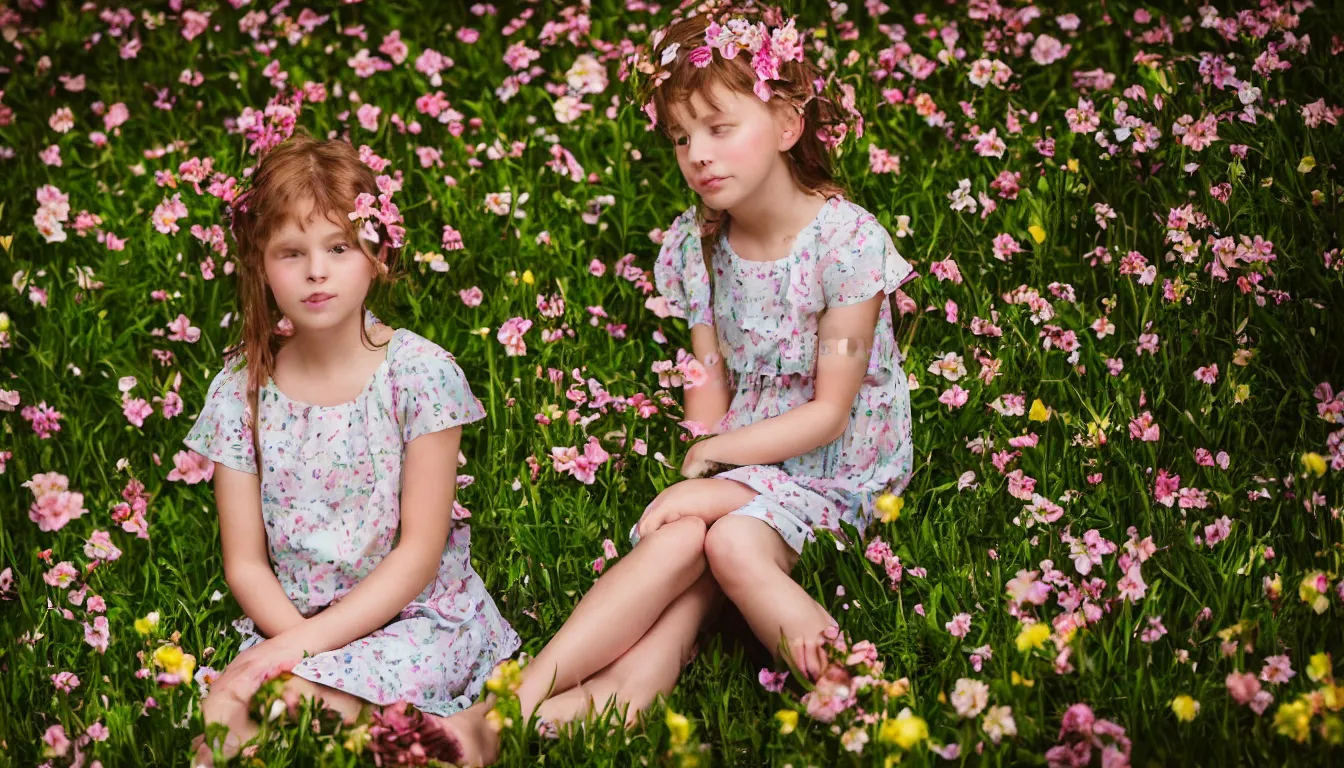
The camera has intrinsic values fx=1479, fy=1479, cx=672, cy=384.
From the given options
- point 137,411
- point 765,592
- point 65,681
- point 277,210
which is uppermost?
point 277,210

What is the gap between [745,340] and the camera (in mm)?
3480

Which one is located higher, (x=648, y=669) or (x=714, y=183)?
(x=714, y=183)

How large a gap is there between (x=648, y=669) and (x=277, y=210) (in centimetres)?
119

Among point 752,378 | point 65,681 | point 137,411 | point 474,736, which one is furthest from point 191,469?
point 752,378

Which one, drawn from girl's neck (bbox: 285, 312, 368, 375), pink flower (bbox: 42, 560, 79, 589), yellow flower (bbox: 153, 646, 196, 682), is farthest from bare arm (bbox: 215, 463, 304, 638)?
pink flower (bbox: 42, 560, 79, 589)

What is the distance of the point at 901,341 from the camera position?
3982 mm

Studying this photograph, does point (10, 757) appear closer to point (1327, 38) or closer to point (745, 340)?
point (745, 340)

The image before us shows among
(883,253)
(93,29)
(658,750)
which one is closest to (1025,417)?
(883,253)

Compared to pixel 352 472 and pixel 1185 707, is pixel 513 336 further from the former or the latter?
pixel 1185 707

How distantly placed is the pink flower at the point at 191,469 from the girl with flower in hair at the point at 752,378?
120cm

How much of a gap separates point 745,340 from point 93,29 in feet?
11.8

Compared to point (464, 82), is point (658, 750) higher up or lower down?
lower down

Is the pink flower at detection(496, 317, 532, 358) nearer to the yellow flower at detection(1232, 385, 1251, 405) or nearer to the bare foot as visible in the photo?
the bare foot

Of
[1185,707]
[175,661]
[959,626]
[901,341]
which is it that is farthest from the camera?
[901,341]
